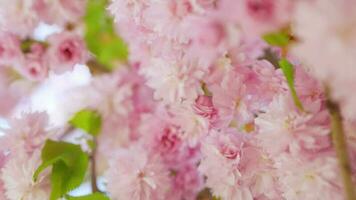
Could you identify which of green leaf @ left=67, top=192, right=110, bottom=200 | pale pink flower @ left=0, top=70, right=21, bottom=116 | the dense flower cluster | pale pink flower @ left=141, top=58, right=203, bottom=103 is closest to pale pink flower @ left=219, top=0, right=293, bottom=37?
the dense flower cluster

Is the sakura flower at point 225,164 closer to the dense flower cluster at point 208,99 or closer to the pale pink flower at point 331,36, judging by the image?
the dense flower cluster at point 208,99

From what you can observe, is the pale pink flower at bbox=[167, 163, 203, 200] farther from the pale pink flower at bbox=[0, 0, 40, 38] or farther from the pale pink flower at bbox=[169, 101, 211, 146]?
the pale pink flower at bbox=[0, 0, 40, 38]

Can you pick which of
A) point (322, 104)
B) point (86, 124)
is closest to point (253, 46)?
point (322, 104)

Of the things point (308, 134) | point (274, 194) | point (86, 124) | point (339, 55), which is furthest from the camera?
point (86, 124)

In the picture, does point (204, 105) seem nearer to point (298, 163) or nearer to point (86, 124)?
point (298, 163)

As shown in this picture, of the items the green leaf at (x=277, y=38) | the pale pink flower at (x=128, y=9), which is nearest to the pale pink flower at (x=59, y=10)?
the pale pink flower at (x=128, y=9)
